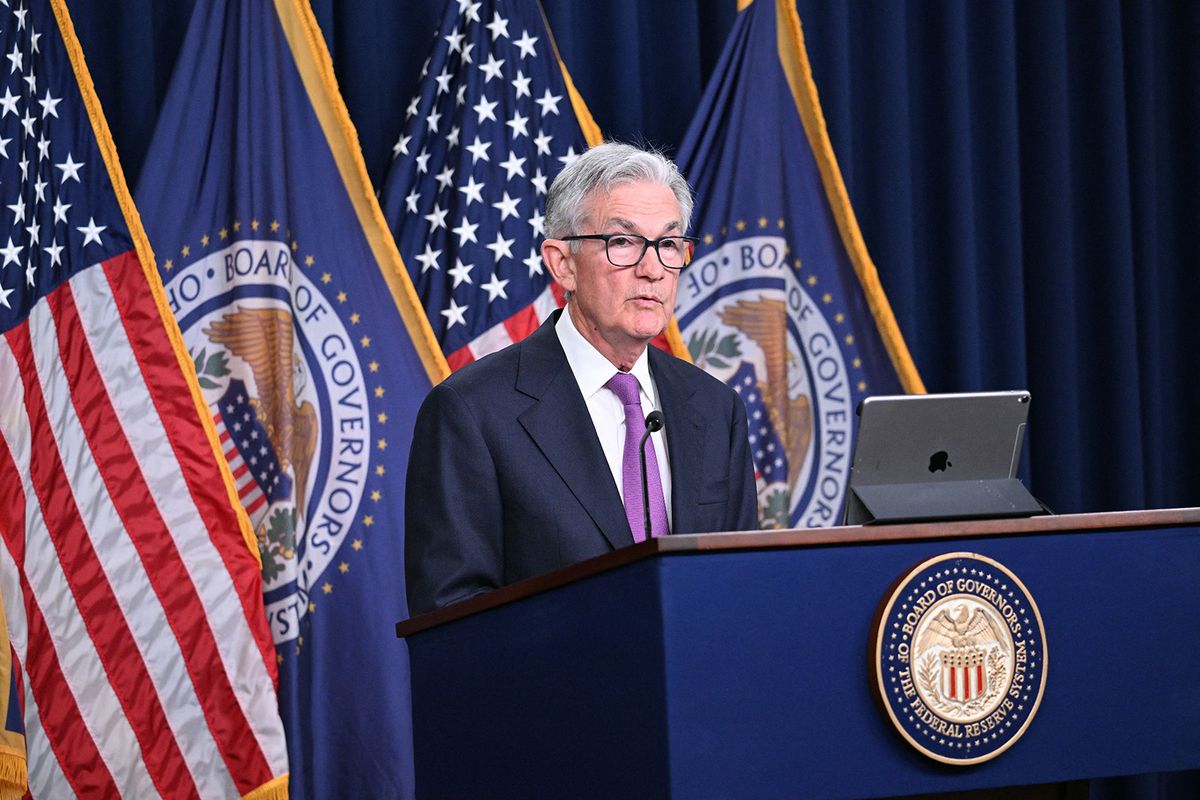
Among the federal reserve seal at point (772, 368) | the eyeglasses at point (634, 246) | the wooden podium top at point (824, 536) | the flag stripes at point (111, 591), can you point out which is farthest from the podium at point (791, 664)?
the federal reserve seal at point (772, 368)

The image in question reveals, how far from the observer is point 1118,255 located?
5.30 meters

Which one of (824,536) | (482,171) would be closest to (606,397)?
(824,536)

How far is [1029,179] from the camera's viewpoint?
5363 millimetres

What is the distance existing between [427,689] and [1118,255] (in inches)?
159

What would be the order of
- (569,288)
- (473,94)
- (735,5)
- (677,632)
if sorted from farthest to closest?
(735,5) → (473,94) → (569,288) → (677,632)

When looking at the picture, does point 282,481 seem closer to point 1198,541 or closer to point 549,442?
point 549,442

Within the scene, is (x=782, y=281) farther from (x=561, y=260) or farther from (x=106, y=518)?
(x=106, y=518)

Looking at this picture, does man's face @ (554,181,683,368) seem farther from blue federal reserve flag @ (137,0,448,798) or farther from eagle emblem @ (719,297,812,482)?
eagle emblem @ (719,297,812,482)

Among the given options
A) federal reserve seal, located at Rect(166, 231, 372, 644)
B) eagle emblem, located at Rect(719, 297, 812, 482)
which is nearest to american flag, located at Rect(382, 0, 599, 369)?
federal reserve seal, located at Rect(166, 231, 372, 644)

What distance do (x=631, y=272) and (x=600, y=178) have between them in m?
0.18

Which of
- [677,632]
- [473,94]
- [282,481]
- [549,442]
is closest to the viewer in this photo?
[677,632]

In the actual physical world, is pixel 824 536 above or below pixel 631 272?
below

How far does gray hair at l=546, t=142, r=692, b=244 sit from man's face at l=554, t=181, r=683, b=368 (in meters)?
0.02

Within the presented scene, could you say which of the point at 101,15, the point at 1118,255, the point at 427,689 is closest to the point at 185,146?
the point at 101,15
